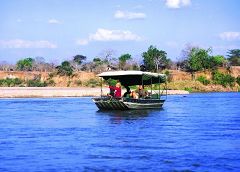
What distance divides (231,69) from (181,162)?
9988cm

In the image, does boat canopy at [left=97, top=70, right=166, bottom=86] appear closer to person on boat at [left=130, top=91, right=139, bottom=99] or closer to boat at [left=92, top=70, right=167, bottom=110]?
boat at [left=92, top=70, right=167, bottom=110]

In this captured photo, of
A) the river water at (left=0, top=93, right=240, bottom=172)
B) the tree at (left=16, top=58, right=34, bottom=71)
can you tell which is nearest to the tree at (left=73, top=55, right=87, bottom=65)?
the tree at (left=16, top=58, right=34, bottom=71)

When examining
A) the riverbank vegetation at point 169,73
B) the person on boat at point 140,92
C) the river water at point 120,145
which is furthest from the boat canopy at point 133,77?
the riverbank vegetation at point 169,73

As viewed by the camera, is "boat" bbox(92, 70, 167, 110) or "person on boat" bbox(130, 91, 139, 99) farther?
"person on boat" bbox(130, 91, 139, 99)

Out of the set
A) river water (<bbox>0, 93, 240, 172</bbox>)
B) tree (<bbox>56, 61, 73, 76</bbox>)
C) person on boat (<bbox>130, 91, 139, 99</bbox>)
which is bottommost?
river water (<bbox>0, 93, 240, 172</bbox>)

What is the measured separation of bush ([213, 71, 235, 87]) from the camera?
345 feet

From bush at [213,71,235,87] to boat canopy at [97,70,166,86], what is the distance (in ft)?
200

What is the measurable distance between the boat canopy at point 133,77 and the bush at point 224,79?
60.9 meters

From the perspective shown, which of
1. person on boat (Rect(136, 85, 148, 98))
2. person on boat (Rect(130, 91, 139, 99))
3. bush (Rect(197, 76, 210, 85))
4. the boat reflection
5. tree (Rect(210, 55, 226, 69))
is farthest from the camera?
tree (Rect(210, 55, 226, 69))

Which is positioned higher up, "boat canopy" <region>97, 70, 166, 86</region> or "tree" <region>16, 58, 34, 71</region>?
"tree" <region>16, 58, 34, 71</region>

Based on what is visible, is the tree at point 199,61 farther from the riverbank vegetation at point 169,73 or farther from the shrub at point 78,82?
the shrub at point 78,82

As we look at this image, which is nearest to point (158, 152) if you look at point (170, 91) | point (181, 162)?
point (181, 162)

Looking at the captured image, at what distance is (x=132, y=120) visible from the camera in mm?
33281

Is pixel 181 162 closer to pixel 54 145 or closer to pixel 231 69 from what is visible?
pixel 54 145
